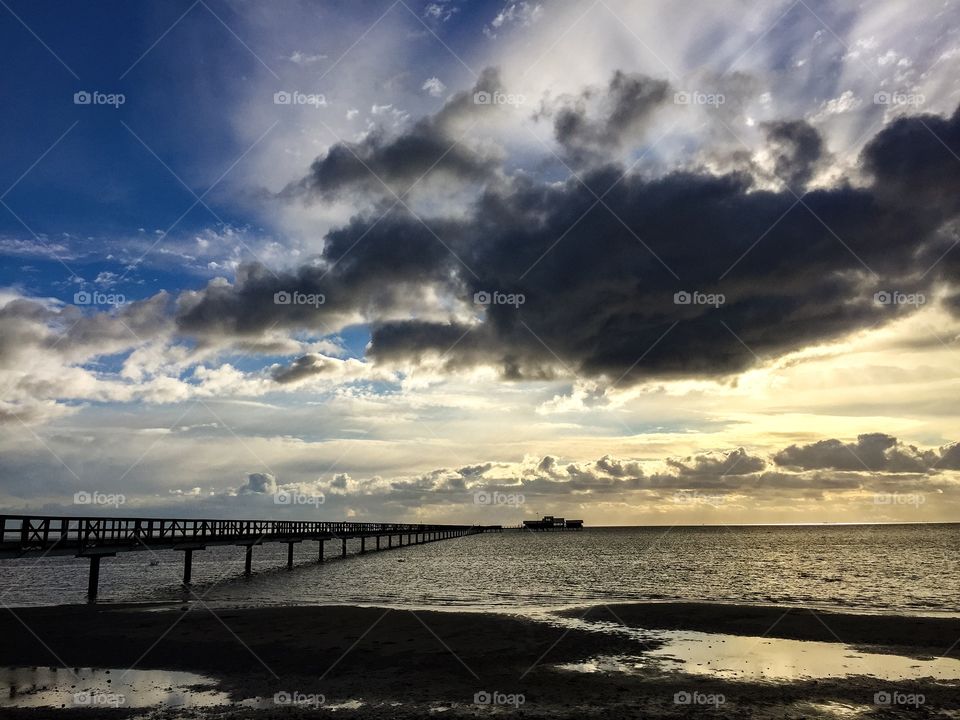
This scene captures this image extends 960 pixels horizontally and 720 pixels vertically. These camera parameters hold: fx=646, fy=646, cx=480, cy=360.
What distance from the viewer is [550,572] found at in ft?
183

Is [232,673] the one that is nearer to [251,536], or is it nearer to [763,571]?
[251,536]

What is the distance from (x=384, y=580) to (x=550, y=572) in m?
15.5

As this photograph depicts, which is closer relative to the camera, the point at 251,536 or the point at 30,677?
the point at 30,677

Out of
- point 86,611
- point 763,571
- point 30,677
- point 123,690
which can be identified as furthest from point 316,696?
point 763,571

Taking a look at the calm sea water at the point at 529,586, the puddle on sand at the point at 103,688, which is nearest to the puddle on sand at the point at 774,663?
the puddle on sand at the point at 103,688

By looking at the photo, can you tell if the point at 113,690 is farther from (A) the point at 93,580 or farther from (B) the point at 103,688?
(A) the point at 93,580

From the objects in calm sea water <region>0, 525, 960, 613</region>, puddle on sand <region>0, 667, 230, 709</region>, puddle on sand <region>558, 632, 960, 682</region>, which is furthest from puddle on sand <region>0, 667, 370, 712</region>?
calm sea water <region>0, 525, 960, 613</region>

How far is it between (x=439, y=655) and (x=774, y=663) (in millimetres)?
9095

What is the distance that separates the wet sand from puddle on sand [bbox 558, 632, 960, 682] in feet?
1.63

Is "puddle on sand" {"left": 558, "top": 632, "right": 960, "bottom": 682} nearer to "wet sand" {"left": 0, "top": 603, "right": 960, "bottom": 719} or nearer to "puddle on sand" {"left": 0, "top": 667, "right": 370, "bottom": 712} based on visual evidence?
"wet sand" {"left": 0, "top": 603, "right": 960, "bottom": 719}

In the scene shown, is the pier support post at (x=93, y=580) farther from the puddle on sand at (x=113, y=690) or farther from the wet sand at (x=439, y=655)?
the puddle on sand at (x=113, y=690)

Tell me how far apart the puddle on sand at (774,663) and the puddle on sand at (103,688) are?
9.13m

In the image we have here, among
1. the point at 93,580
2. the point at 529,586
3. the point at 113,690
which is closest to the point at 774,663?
the point at 113,690

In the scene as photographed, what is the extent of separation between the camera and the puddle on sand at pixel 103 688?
1384cm
